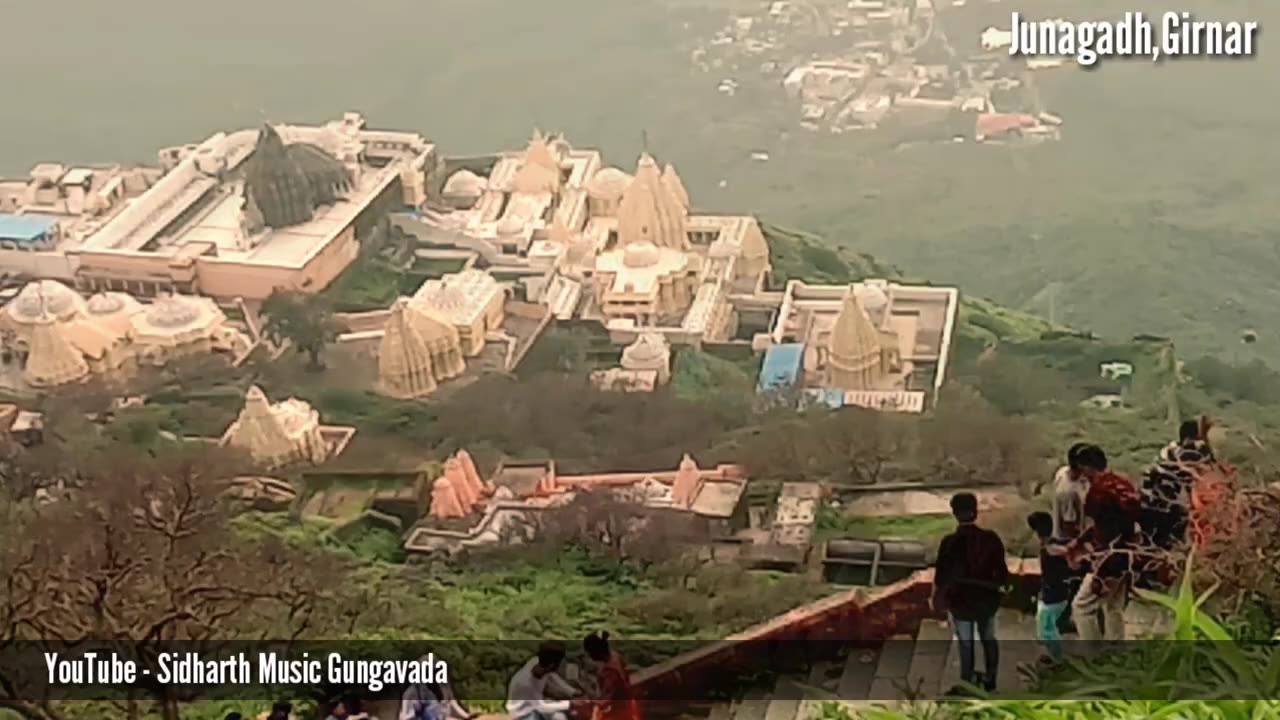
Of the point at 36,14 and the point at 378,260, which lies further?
the point at 378,260

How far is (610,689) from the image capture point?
126 inches

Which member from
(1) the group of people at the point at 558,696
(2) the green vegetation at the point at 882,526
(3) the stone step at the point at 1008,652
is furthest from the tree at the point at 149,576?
(3) the stone step at the point at 1008,652

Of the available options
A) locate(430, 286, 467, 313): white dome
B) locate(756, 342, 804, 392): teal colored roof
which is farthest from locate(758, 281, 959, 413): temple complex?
locate(430, 286, 467, 313): white dome

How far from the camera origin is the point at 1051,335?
16.9 ft

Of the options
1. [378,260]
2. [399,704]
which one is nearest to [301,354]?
[378,260]

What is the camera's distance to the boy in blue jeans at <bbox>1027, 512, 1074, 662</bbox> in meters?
3.16

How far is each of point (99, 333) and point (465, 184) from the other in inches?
44.0

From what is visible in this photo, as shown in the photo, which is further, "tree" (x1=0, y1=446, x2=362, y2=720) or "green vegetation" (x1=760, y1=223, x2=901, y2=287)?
"green vegetation" (x1=760, y1=223, x2=901, y2=287)

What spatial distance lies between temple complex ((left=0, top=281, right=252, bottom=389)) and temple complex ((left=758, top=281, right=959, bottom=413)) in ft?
4.88

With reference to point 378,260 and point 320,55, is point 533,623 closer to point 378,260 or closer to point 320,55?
point 378,260

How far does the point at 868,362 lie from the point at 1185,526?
5.34ft

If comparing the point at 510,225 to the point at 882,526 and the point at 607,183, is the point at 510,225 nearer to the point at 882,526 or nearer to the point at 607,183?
the point at 607,183

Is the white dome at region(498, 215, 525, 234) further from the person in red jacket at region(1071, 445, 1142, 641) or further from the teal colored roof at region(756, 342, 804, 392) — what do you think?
the person in red jacket at region(1071, 445, 1142, 641)

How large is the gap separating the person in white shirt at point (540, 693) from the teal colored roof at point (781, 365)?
1803mm
